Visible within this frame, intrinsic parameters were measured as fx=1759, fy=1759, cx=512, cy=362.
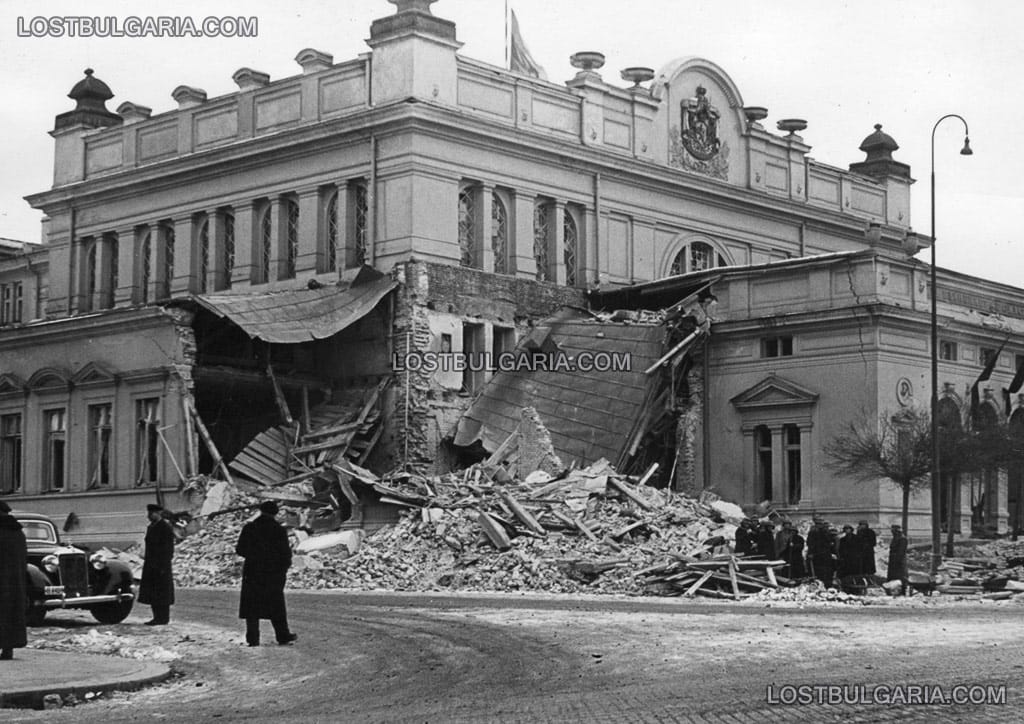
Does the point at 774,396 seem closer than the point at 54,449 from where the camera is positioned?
Answer: Yes

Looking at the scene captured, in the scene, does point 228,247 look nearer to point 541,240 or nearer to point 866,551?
point 541,240

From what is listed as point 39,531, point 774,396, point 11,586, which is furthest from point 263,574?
point 774,396

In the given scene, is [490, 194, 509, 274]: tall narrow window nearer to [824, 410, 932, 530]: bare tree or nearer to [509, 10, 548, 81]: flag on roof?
[509, 10, 548, 81]: flag on roof

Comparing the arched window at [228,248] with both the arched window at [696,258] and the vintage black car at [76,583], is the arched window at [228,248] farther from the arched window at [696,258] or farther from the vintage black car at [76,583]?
the vintage black car at [76,583]

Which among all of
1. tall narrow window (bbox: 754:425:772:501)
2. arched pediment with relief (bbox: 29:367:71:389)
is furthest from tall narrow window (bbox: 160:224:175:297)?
tall narrow window (bbox: 754:425:772:501)

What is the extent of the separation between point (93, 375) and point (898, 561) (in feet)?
73.8

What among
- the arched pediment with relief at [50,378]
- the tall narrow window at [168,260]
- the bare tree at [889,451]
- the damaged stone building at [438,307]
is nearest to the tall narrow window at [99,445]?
the damaged stone building at [438,307]

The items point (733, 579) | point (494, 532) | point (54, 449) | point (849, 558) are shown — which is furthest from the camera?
point (54, 449)

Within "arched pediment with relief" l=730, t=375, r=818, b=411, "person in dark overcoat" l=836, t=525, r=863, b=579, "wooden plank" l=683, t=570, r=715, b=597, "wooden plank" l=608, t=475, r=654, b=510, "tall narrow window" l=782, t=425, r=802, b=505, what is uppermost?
"arched pediment with relief" l=730, t=375, r=818, b=411

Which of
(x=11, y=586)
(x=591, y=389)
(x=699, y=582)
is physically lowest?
(x=699, y=582)

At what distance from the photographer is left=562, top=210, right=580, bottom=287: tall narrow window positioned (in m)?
49.9

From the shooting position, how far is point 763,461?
1758 inches

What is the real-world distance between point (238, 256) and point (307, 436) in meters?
8.34

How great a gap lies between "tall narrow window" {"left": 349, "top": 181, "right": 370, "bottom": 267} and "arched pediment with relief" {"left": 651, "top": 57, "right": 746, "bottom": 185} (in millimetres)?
9877
